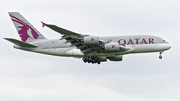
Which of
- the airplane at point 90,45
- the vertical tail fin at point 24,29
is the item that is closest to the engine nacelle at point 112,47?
the airplane at point 90,45

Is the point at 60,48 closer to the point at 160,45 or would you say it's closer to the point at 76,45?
the point at 76,45

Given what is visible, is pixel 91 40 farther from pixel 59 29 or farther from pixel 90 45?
pixel 59 29

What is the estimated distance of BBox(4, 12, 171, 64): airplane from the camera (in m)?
55.4

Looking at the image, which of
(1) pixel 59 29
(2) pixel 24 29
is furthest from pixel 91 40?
(2) pixel 24 29

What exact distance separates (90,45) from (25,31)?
1276 cm

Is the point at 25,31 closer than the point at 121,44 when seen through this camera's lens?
No

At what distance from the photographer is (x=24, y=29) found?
6222cm

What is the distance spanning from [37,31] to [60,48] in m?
5.87

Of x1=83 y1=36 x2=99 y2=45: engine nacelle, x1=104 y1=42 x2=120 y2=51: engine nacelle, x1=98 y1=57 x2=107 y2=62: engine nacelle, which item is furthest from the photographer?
x1=98 y1=57 x2=107 y2=62: engine nacelle

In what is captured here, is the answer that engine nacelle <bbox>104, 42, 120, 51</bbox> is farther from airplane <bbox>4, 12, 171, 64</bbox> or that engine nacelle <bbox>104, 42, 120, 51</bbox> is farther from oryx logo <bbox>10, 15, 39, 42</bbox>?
oryx logo <bbox>10, 15, 39, 42</bbox>

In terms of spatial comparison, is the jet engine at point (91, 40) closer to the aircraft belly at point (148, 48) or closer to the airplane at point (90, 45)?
the airplane at point (90, 45)

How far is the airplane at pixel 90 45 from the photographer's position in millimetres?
55406

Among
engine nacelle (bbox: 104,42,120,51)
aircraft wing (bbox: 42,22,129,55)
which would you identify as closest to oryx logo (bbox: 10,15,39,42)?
aircraft wing (bbox: 42,22,129,55)

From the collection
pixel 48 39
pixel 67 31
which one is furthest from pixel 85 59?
pixel 67 31
